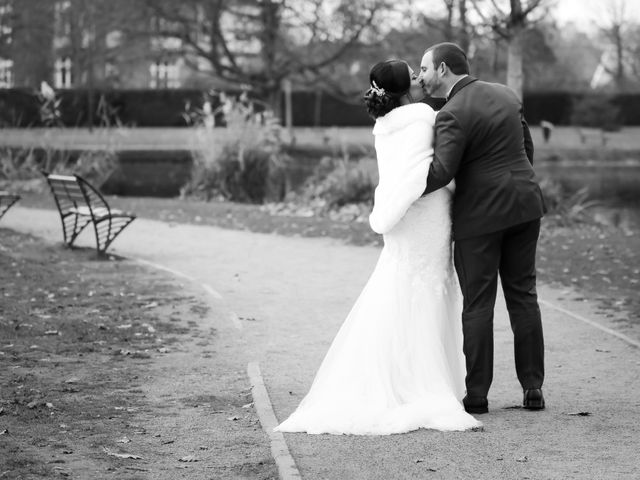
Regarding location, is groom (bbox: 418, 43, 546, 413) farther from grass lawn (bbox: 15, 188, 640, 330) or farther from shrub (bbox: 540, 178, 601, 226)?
shrub (bbox: 540, 178, 601, 226)

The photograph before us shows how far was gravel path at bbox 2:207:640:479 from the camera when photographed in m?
4.88

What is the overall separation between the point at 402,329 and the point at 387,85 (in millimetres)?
1232

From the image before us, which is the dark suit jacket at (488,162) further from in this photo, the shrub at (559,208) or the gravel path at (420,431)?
the shrub at (559,208)

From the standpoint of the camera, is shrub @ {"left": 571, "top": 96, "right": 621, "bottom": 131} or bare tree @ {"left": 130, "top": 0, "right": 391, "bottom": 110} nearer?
bare tree @ {"left": 130, "top": 0, "right": 391, "bottom": 110}

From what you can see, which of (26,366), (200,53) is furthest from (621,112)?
(26,366)

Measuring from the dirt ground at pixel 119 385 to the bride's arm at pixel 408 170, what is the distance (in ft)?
4.25

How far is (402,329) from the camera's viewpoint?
18.8 feet

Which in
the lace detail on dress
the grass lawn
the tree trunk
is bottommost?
the grass lawn

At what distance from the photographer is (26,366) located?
7164 mm

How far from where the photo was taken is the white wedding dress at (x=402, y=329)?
17.9ft

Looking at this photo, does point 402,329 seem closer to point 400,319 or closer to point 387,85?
point 400,319

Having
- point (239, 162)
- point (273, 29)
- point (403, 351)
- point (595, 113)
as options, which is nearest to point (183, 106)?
point (273, 29)

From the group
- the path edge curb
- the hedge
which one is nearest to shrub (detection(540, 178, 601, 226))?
the path edge curb

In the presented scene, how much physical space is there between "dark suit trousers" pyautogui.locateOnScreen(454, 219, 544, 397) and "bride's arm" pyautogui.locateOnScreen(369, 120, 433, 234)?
0.40 meters
